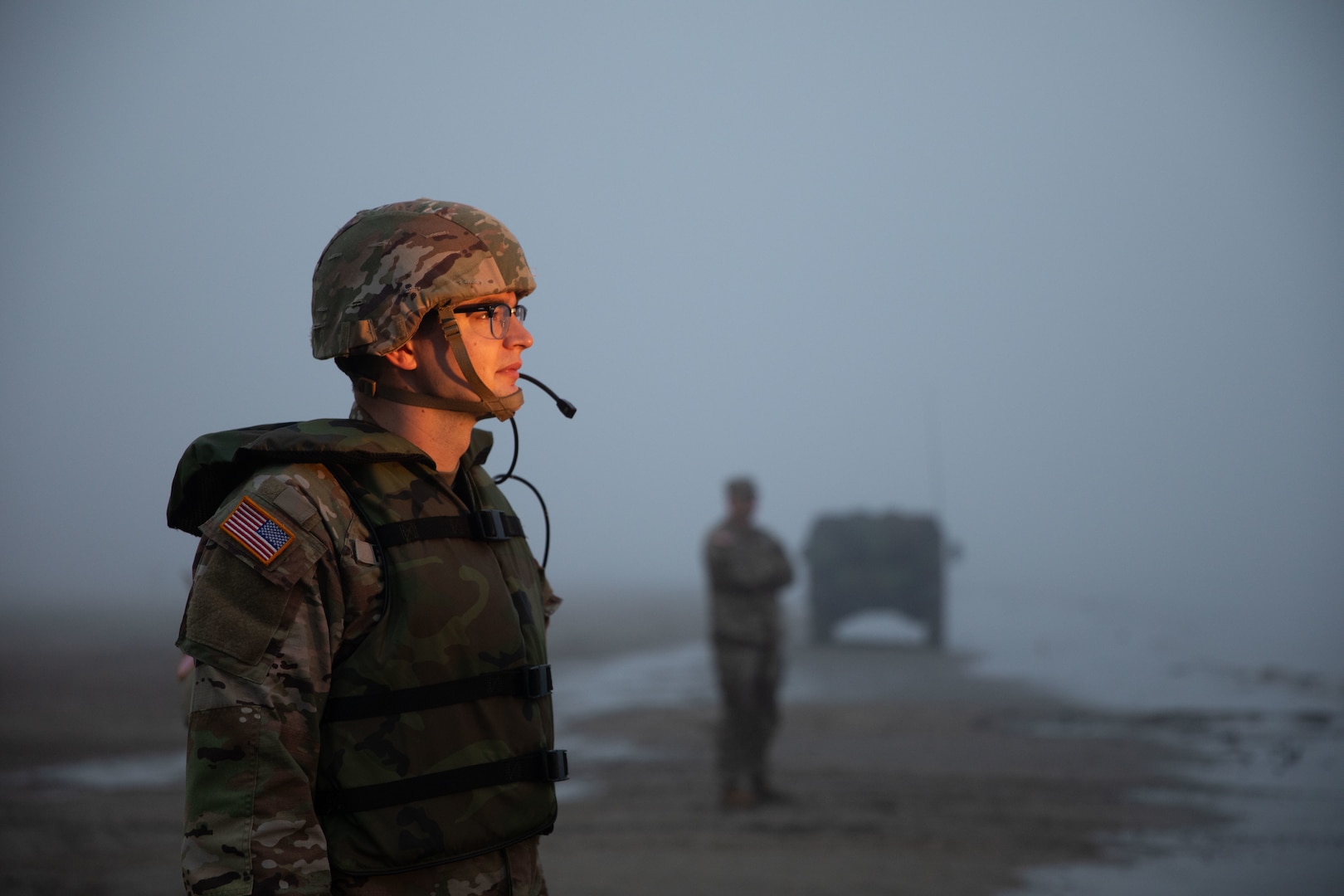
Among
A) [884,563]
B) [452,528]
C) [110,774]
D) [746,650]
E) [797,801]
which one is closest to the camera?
[452,528]

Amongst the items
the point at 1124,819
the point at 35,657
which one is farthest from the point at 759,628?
the point at 35,657

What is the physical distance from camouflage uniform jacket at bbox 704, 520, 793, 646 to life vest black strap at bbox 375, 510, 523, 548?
19.2 ft

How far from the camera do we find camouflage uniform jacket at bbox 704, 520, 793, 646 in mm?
8180

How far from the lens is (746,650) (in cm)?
818

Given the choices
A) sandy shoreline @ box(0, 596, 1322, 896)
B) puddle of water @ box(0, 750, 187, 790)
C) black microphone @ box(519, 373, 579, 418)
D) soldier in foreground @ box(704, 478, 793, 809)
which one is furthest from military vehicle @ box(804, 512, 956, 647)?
black microphone @ box(519, 373, 579, 418)

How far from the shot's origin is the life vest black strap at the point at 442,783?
1997mm

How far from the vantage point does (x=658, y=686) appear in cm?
1634

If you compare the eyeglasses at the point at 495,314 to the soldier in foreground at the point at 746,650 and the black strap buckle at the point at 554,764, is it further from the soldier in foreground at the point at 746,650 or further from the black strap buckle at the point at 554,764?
the soldier in foreground at the point at 746,650

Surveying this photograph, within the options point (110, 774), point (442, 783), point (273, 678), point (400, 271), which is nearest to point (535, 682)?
point (442, 783)

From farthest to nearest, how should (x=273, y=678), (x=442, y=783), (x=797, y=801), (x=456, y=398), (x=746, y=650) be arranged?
(x=797, y=801) < (x=746, y=650) < (x=456, y=398) < (x=442, y=783) < (x=273, y=678)

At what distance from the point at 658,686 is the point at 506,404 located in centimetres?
1440

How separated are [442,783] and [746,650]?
623 centimetres

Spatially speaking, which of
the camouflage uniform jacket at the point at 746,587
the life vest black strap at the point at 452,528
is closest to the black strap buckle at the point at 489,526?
the life vest black strap at the point at 452,528

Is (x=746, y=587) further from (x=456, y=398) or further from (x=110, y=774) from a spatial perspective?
(x=456, y=398)
